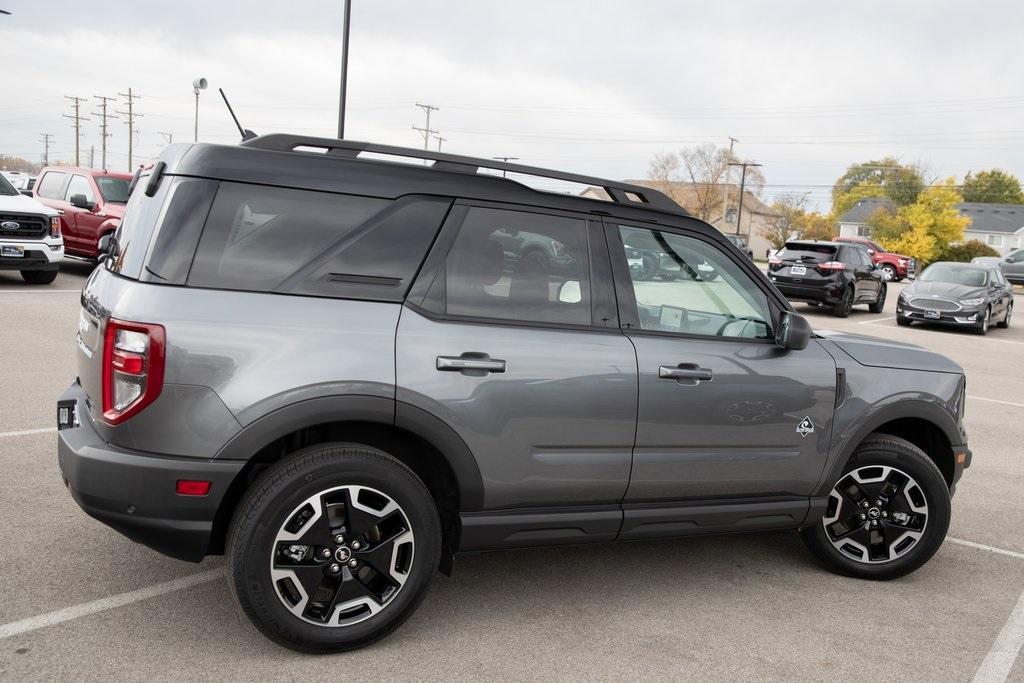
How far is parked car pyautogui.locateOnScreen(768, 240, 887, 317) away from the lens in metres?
18.6

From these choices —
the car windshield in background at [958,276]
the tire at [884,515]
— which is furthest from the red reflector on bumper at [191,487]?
the car windshield in background at [958,276]

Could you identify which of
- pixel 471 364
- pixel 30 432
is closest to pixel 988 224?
pixel 30 432

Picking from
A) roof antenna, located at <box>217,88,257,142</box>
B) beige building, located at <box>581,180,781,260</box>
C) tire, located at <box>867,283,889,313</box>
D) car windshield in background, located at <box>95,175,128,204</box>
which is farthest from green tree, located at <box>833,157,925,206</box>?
roof antenna, located at <box>217,88,257,142</box>

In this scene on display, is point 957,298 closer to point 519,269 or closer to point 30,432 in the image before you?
point 519,269

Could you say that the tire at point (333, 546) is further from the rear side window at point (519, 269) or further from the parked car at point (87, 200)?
the parked car at point (87, 200)

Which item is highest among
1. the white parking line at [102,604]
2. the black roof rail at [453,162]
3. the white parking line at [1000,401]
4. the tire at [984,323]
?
the black roof rail at [453,162]

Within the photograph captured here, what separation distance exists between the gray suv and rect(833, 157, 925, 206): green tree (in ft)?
324

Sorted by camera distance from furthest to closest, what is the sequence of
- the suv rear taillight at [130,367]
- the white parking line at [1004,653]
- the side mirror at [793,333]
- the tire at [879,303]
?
the tire at [879,303] < the side mirror at [793,333] < the white parking line at [1004,653] < the suv rear taillight at [130,367]

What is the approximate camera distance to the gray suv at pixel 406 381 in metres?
3.04

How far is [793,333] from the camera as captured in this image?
12.7 feet

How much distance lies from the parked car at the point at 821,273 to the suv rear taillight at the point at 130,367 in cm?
1709

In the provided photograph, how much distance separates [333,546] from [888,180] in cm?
12469

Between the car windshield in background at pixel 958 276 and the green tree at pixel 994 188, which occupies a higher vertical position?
the green tree at pixel 994 188

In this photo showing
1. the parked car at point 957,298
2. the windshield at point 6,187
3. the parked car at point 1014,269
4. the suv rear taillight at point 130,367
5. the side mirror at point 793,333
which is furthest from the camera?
the parked car at point 1014,269
